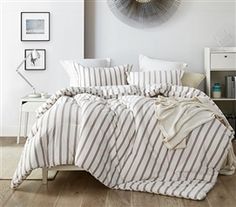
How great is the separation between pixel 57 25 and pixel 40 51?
0.39 meters

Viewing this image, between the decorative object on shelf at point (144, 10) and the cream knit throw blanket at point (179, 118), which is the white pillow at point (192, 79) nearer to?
the decorative object on shelf at point (144, 10)

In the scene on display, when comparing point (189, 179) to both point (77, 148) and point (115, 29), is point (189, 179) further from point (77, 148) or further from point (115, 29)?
point (115, 29)

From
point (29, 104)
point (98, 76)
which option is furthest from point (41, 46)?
point (98, 76)

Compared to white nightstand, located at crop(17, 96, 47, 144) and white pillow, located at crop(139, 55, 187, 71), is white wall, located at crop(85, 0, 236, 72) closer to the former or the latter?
white pillow, located at crop(139, 55, 187, 71)

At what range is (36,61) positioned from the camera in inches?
201

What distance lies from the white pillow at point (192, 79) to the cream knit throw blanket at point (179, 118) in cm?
164

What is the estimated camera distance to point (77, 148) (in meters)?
2.81

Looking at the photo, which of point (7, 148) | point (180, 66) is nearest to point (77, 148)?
point (7, 148)

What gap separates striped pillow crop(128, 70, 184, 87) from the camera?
14.8 feet

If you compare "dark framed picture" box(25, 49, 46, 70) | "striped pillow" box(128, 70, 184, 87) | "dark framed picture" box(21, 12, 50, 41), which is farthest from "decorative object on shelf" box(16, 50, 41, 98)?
"striped pillow" box(128, 70, 184, 87)

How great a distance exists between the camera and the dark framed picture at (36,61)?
16.8 feet

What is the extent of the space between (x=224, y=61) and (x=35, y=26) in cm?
239

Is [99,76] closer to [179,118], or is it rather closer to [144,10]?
[144,10]

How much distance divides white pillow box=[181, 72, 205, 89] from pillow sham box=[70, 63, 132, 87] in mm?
718
